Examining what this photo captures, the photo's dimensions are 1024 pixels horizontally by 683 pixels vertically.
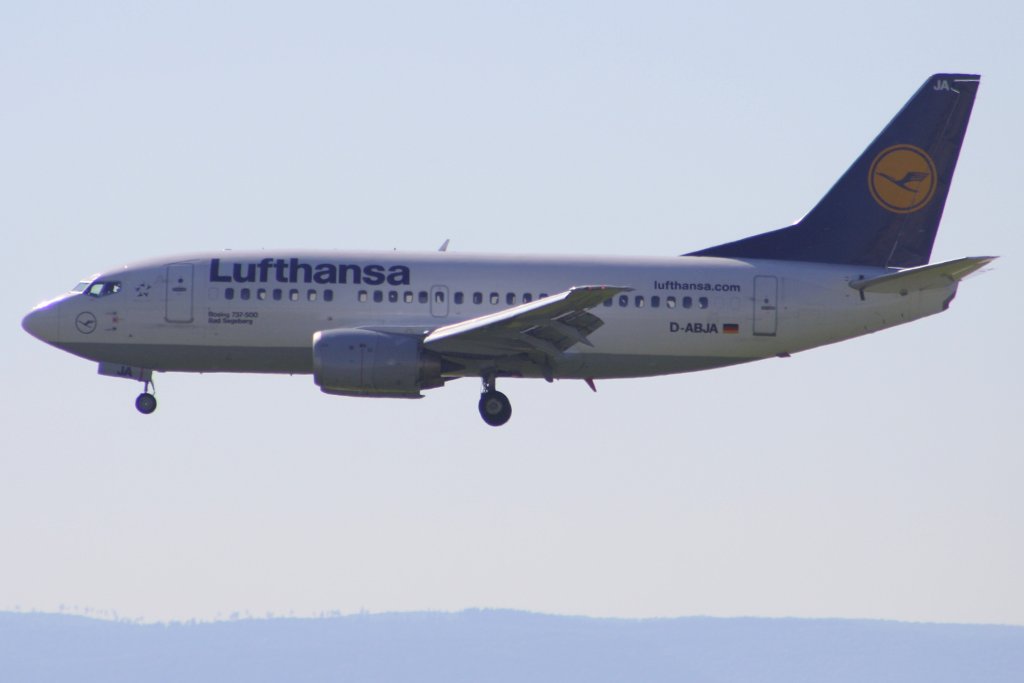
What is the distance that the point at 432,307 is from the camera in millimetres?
44781

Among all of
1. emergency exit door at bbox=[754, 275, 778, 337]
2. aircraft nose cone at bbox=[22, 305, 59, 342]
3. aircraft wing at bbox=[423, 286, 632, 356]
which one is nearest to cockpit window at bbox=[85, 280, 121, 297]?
aircraft nose cone at bbox=[22, 305, 59, 342]

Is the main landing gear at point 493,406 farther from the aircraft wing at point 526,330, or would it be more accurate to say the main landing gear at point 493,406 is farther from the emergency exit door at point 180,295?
the emergency exit door at point 180,295

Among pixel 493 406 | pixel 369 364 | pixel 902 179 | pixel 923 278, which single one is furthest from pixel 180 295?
pixel 902 179

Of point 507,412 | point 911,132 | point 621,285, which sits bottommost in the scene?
point 507,412

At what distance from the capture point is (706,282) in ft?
150

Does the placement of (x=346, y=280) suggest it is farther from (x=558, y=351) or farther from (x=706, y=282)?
(x=706, y=282)

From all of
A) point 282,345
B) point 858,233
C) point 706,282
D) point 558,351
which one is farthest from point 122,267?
point 858,233

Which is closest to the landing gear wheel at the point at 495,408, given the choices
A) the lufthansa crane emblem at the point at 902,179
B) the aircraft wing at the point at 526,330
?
the aircraft wing at the point at 526,330

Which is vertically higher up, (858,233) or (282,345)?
(858,233)

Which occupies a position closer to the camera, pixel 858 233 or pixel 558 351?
pixel 558 351

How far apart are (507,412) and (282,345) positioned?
590 centimetres

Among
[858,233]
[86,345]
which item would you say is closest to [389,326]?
[86,345]

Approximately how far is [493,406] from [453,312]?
2566 mm

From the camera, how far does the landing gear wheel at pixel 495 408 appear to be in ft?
147
